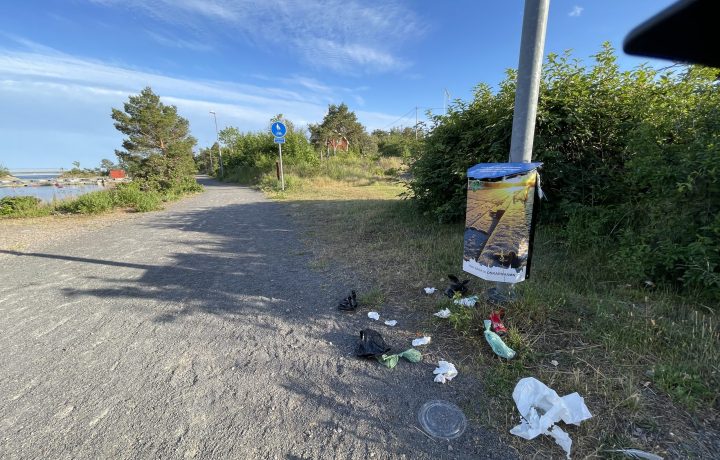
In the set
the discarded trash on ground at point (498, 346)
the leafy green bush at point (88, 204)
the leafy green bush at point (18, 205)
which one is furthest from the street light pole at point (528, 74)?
the leafy green bush at point (18, 205)

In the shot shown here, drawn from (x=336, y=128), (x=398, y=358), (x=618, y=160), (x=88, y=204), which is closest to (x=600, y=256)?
(x=618, y=160)

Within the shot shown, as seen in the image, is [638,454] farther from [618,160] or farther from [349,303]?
[618,160]

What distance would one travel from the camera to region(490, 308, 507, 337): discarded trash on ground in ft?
8.50

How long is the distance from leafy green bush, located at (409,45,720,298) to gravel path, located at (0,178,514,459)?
2580 mm

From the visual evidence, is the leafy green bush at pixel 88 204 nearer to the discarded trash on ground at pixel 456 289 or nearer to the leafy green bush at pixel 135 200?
the leafy green bush at pixel 135 200

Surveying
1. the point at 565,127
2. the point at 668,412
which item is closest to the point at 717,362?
the point at 668,412

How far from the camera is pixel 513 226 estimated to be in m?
2.74

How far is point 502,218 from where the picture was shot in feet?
9.17

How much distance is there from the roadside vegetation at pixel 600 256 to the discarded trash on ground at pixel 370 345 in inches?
19.8

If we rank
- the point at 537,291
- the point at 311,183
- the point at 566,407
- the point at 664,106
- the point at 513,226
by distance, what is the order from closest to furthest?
the point at 566,407
the point at 513,226
the point at 537,291
the point at 664,106
the point at 311,183

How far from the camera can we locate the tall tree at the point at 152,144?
49.6ft

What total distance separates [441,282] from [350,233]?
3281 mm

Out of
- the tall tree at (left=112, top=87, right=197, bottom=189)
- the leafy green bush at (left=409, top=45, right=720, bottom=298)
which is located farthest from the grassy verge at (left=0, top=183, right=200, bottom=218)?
the leafy green bush at (left=409, top=45, right=720, bottom=298)

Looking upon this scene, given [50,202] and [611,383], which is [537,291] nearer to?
[611,383]
